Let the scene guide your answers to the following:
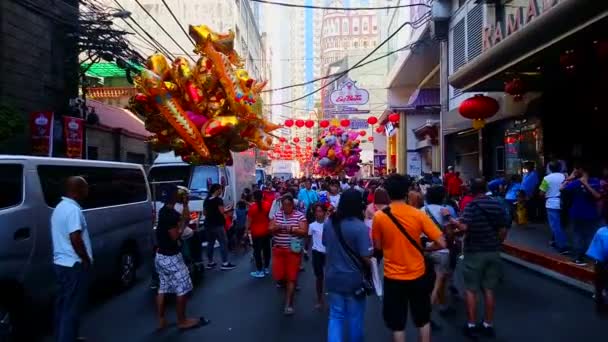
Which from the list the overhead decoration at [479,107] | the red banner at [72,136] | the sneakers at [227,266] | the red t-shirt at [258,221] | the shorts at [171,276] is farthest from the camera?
the red banner at [72,136]

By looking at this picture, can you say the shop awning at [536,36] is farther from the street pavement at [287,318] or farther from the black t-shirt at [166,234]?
the black t-shirt at [166,234]

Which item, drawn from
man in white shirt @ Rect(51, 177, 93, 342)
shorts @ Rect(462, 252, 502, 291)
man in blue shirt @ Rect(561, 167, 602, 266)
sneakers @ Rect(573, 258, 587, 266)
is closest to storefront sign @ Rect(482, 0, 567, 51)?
man in blue shirt @ Rect(561, 167, 602, 266)

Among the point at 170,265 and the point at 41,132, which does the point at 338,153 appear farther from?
the point at 170,265

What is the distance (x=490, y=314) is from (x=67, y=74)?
51.3ft

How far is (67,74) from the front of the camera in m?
17.8

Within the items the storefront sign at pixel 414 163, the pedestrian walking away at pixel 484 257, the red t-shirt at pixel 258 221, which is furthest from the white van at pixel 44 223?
the storefront sign at pixel 414 163

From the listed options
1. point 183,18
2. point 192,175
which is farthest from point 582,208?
point 183,18

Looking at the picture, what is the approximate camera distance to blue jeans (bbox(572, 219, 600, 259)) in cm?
934

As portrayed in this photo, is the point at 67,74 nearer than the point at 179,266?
No

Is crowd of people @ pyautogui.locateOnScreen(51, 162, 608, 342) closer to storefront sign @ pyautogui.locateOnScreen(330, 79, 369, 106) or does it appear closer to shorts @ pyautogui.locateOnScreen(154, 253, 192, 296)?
shorts @ pyautogui.locateOnScreen(154, 253, 192, 296)

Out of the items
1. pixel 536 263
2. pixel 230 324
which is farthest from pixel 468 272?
pixel 536 263

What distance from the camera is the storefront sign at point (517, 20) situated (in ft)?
30.8

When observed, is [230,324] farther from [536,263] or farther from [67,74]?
[67,74]

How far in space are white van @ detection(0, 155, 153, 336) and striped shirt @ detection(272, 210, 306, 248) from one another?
2.50 meters
